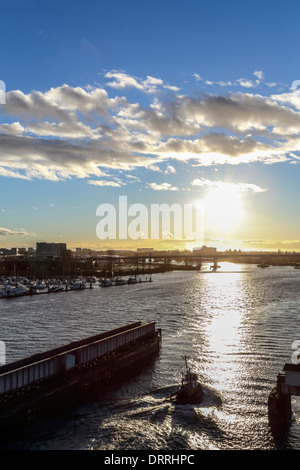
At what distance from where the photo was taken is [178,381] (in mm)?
41656

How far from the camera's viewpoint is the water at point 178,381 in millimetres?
28766

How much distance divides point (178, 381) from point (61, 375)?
1202cm

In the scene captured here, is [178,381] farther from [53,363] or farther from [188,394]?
[53,363]

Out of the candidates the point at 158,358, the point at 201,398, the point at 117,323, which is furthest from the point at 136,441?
the point at 117,323

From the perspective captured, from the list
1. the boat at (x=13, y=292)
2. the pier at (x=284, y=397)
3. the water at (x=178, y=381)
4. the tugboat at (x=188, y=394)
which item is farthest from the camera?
the boat at (x=13, y=292)

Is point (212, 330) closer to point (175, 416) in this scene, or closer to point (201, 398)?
point (201, 398)

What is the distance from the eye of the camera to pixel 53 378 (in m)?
36.4

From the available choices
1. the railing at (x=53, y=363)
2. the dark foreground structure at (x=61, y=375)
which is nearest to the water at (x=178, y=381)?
the dark foreground structure at (x=61, y=375)

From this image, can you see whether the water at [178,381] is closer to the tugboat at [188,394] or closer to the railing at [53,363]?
the tugboat at [188,394]

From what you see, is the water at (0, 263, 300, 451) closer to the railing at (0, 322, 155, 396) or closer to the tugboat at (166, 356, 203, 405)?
the tugboat at (166, 356, 203, 405)

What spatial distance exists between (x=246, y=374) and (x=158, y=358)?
468 inches

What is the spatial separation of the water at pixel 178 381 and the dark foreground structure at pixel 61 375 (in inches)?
63.4

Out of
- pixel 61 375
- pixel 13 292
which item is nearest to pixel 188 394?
pixel 61 375
